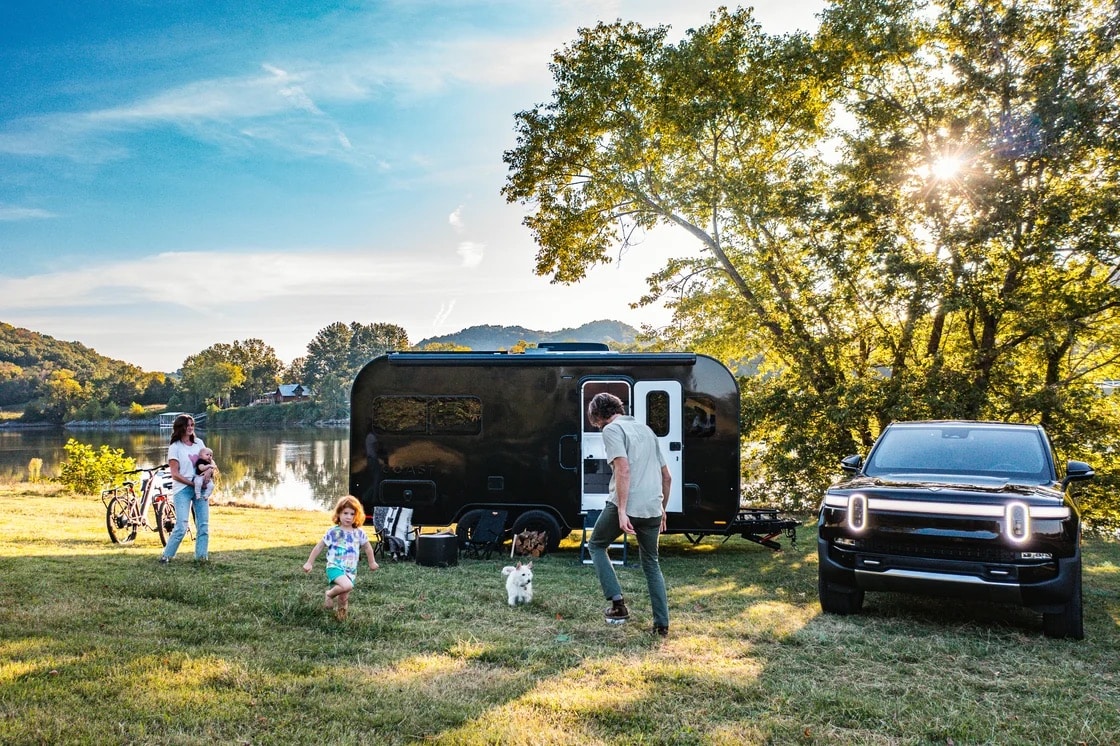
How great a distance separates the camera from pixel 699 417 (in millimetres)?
10320

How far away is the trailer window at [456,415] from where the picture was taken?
10.5 m

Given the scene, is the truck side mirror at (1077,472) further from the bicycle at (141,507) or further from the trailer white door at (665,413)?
the bicycle at (141,507)

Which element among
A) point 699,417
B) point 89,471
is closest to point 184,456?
point 699,417

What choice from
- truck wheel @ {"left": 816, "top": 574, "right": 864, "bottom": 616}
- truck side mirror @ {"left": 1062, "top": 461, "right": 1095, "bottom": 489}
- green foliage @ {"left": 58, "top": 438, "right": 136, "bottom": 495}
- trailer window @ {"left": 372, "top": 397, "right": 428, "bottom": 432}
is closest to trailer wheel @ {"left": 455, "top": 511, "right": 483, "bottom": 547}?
trailer window @ {"left": 372, "top": 397, "right": 428, "bottom": 432}

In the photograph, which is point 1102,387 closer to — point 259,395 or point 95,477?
point 95,477

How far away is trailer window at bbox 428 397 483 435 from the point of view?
10.5m

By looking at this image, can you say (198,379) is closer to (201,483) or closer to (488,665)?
(201,483)

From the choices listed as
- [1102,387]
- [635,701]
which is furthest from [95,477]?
[1102,387]

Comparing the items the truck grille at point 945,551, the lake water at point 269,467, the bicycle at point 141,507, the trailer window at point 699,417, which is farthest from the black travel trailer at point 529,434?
the lake water at point 269,467

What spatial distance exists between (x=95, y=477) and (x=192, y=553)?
12.1 meters

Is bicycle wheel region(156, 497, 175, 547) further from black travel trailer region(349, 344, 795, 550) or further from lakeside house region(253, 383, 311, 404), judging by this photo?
lakeside house region(253, 383, 311, 404)

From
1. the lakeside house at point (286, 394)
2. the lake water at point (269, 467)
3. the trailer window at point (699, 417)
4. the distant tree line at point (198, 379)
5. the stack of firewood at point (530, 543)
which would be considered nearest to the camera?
the stack of firewood at point (530, 543)

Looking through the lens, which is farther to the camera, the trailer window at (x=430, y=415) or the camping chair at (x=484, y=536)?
the trailer window at (x=430, y=415)

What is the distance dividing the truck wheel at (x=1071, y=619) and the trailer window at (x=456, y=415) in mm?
6757
